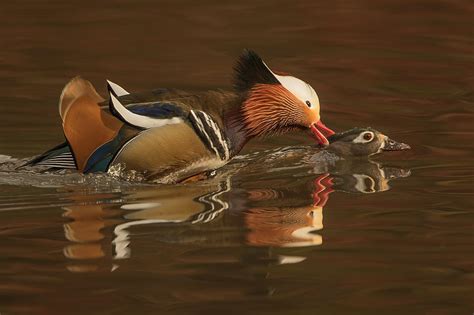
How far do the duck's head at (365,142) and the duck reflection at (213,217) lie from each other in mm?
570

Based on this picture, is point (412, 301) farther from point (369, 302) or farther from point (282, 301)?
point (282, 301)

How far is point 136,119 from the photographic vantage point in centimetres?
696

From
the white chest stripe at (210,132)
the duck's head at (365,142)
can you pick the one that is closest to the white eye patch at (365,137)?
the duck's head at (365,142)

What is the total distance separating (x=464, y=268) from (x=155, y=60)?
18.3ft

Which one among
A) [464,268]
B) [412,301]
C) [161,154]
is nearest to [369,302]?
[412,301]

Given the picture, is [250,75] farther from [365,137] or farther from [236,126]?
[365,137]

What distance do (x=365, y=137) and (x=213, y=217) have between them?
2.18 m

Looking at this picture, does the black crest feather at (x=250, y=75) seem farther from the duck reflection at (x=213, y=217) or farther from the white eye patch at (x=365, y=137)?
the white eye patch at (x=365, y=137)

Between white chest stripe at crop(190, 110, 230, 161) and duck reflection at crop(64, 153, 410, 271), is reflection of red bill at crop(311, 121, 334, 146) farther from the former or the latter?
white chest stripe at crop(190, 110, 230, 161)

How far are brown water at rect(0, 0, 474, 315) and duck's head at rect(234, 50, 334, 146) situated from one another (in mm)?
253

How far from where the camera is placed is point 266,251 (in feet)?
18.4

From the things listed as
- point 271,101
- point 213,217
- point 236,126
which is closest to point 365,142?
point 271,101

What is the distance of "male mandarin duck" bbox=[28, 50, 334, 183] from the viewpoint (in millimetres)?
7031

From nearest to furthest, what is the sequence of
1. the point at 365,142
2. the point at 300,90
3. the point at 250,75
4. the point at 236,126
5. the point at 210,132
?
the point at 210,132, the point at 236,126, the point at 250,75, the point at 300,90, the point at 365,142
